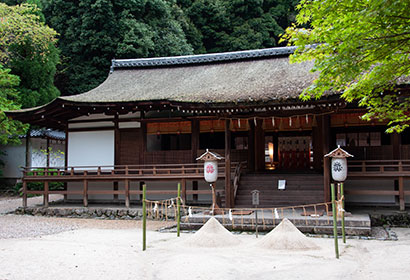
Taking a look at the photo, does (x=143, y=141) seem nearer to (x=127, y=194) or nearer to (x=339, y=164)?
(x=127, y=194)

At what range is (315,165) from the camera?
17172mm

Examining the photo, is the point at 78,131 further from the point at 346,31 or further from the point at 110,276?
the point at 346,31

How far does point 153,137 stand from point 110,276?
11.7m

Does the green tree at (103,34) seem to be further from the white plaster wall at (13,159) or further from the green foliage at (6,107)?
the green foliage at (6,107)

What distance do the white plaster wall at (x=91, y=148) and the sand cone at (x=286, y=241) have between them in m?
10.4

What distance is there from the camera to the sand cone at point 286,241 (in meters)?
9.45

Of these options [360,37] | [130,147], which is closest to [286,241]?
[360,37]

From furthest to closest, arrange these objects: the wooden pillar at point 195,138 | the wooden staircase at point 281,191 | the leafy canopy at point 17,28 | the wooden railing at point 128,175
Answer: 1. the leafy canopy at point 17,28
2. the wooden pillar at point 195,138
3. the wooden railing at point 128,175
4. the wooden staircase at point 281,191

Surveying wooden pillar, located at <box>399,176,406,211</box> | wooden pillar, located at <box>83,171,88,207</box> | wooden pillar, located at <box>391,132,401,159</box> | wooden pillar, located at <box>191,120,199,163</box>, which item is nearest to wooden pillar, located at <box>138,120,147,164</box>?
wooden pillar, located at <box>191,120,199,163</box>

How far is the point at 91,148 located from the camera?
18.6 metres

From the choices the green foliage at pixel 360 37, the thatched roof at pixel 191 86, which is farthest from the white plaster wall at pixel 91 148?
the green foliage at pixel 360 37

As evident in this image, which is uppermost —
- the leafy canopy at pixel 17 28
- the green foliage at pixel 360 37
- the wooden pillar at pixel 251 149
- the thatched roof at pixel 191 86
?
the leafy canopy at pixel 17 28

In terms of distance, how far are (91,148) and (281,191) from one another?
910cm

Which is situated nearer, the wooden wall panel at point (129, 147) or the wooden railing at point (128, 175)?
the wooden railing at point (128, 175)
